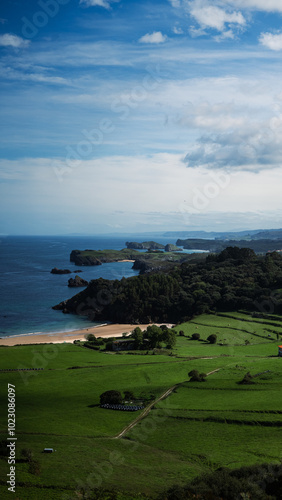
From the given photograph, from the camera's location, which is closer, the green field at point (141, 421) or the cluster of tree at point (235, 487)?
the cluster of tree at point (235, 487)

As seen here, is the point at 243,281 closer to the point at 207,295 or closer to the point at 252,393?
the point at 207,295

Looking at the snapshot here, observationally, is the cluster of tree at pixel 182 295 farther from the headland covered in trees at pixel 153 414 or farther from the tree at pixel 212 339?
the tree at pixel 212 339

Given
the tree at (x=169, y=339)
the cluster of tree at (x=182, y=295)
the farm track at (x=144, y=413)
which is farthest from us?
the cluster of tree at (x=182, y=295)

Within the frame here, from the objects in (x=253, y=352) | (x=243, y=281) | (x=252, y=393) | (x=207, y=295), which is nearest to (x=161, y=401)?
(x=252, y=393)

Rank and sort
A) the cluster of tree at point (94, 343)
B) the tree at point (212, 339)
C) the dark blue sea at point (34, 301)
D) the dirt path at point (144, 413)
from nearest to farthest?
the dirt path at point (144, 413) < the cluster of tree at point (94, 343) < the tree at point (212, 339) < the dark blue sea at point (34, 301)

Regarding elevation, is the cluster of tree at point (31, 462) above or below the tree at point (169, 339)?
above

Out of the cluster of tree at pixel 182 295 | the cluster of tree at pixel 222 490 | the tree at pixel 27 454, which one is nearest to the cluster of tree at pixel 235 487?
the cluster of tree at pixel 222 490

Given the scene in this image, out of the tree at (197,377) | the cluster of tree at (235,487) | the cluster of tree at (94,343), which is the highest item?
the cluster of tree at (235,487)

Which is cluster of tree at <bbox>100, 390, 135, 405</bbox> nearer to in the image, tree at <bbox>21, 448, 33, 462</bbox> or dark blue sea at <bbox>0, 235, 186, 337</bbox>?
tree at <bbox>21, 448, 33, 462</bbox>
